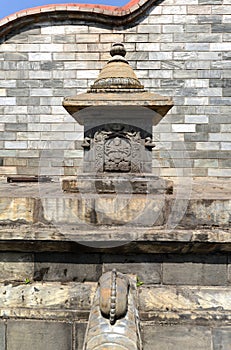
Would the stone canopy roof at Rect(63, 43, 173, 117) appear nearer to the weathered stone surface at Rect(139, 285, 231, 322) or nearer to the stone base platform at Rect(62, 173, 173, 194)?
the stone base platform at Rect(62, 173, 173, 194)

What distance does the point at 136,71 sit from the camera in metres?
8.20

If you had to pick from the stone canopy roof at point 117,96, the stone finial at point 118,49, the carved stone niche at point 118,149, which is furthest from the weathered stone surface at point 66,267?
the stone finial at point 118,49

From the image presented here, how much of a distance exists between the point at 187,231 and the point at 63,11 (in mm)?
7193

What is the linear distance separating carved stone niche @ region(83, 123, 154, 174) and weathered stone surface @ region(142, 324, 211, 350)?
1.66 metres

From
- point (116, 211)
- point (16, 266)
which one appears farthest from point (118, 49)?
point (16, 266)

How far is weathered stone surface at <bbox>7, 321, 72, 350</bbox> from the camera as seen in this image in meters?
2.50

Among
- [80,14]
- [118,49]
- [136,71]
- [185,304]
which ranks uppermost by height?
[80,14]

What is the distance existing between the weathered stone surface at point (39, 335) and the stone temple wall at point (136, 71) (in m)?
5.83

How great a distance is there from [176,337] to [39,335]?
97cm

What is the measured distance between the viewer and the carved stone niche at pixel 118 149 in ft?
12.1

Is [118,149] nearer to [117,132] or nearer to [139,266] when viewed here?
[117,132]

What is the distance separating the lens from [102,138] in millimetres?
3750

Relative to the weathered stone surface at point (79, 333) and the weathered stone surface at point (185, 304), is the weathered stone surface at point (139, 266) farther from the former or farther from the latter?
the weathered stone surface at point (79, 333)

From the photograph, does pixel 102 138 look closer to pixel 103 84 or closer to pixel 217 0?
pixel 103 84
